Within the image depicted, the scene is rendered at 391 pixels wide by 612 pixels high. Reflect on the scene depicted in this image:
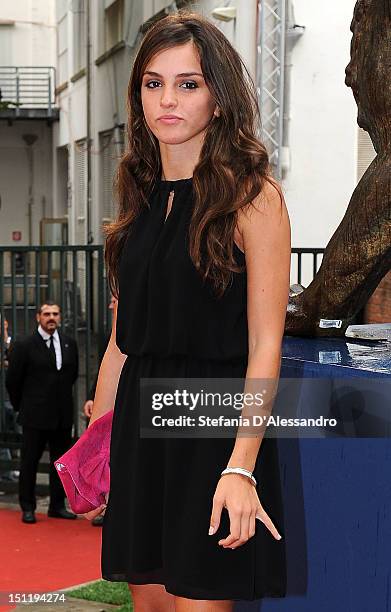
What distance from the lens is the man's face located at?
7566 mm

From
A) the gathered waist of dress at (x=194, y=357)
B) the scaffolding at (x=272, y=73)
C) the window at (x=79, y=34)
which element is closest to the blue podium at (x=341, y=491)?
the gathered waist of dress at (x=194, y=357)

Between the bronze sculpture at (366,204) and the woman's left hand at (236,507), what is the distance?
132 centimetres

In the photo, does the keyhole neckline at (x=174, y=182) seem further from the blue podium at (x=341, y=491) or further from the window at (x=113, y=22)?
the window at (x=113, y=22)

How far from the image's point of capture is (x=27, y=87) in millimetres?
26781

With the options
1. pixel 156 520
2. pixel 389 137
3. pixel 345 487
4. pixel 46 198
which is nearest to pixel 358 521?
pixel 345 487

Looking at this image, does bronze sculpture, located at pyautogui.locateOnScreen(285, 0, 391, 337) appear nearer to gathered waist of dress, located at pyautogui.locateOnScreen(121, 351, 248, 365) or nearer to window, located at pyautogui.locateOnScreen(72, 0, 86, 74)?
gathered waist of dress, located at pyautogui.locateOnScreen(121, 351, 248, 365)

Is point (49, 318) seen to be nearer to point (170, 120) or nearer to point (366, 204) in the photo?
point (366, 204)

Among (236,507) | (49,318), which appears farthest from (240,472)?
(49,318)

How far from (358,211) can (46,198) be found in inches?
975

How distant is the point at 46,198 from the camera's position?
27.4m

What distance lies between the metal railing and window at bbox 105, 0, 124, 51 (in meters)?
7.06

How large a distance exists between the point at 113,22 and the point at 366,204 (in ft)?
50.6

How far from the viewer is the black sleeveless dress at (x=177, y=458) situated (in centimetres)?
207

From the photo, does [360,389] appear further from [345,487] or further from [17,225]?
[17,225]
